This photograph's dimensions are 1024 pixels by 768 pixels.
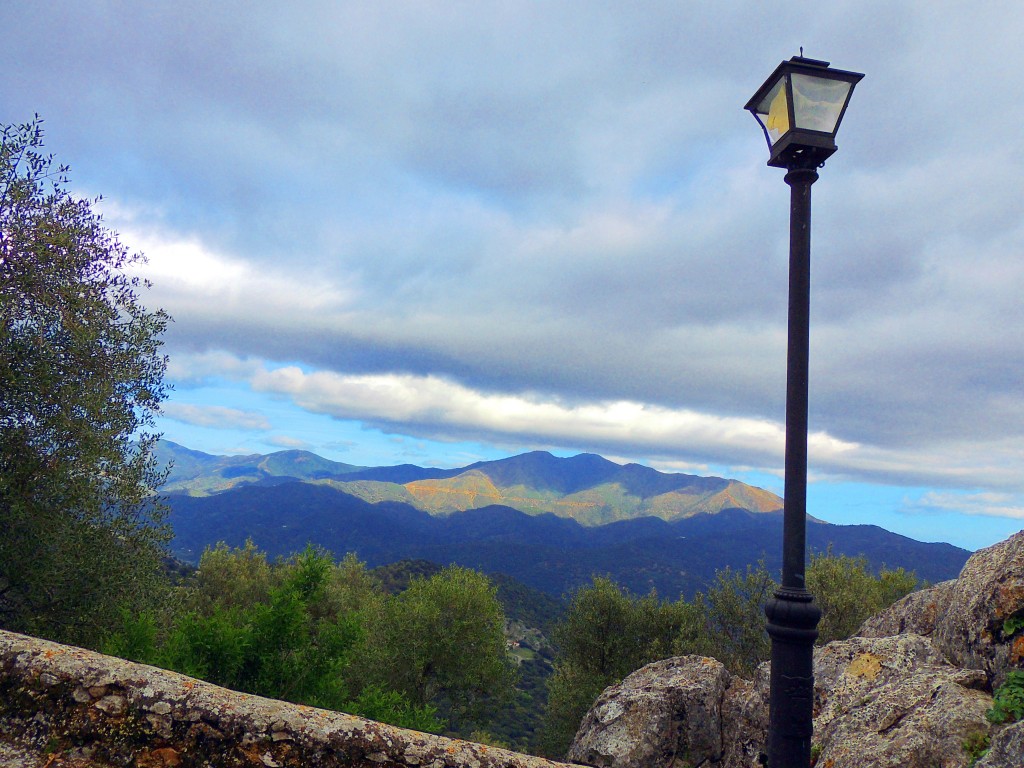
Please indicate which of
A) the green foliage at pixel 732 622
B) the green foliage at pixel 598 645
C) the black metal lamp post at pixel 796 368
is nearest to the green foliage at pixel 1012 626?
the black metal lamp post at pixel 796 368

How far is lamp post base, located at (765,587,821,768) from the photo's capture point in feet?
16.1

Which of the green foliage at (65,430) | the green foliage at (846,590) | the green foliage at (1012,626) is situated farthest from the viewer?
the green foliage at (846,590)

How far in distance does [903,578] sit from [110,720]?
166 feet

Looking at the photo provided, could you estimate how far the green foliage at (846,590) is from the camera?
32750 millimetres

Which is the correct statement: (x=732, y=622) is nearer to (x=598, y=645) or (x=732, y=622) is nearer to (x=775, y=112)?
(x=598, y=645)

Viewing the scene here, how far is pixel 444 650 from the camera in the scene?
122 ft

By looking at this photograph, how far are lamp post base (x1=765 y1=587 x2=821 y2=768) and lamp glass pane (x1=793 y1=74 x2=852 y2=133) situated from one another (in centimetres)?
454

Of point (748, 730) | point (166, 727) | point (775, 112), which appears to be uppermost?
point (775, 112)

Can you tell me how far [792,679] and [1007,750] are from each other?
114 inches

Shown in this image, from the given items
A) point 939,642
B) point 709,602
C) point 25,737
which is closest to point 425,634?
point 709,602

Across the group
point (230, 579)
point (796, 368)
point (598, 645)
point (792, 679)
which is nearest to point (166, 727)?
point (792, 679)

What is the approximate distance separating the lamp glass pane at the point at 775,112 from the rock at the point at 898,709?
7.43 metres

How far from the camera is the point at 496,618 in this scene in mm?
39562

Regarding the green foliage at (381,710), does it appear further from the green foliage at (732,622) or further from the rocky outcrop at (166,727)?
the green foliage at (732,622)
